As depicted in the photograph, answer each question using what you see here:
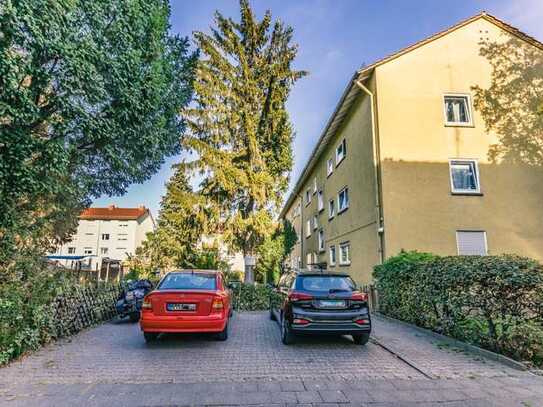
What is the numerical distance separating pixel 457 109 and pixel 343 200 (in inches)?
258

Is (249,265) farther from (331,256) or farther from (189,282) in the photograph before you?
(189,282)

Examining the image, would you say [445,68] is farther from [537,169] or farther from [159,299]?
[159,299]

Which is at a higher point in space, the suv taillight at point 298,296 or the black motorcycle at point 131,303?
the suv taillight at point 298,296

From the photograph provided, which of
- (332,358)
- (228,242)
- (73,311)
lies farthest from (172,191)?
(332,358)

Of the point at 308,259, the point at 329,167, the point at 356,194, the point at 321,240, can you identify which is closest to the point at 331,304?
the point at 356,194

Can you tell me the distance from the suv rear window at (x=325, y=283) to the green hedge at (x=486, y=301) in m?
2.10

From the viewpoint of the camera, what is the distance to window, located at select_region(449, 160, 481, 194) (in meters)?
12.9

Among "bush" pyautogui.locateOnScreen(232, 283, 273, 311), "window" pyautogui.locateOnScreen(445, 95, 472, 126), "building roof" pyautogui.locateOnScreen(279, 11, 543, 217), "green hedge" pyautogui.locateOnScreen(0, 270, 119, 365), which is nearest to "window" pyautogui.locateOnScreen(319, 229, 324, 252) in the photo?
"building roof" pyautogui.locateOnScreen(279, 11, 543, 217)

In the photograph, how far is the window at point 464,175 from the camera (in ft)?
42.4

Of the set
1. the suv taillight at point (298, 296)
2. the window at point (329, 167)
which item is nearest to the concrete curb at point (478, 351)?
the suv taillight at point (298, 296)

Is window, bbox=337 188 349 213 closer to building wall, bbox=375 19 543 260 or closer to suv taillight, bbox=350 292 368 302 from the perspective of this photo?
building wall, bbox=375 19 543 260

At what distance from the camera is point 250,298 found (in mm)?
13172

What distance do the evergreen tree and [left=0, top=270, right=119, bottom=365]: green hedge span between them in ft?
23.8

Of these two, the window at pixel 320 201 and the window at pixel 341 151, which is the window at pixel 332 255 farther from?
the window at pixel 341 151
